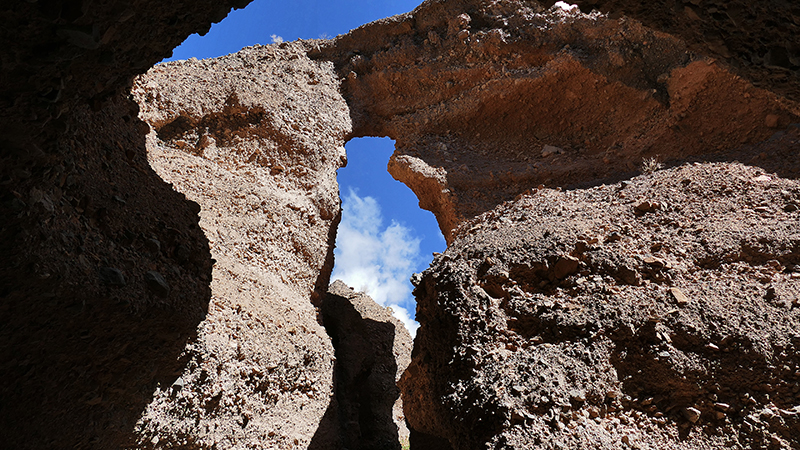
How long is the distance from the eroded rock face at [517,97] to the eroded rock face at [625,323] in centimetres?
224

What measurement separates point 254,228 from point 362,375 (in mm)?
3510

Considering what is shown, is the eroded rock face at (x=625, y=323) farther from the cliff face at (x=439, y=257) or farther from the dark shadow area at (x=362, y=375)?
the dark shadow area at (x=362, y=375)

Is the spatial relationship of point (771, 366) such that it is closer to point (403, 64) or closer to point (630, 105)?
point (630, 105)

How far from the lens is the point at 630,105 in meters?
7.66

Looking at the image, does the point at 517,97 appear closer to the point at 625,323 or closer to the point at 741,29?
the point at 625,323

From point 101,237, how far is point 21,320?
0.61m

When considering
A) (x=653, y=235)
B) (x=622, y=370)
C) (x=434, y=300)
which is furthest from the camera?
(x=434, y=300)

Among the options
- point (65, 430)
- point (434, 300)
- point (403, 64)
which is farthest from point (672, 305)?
point (403, 64)

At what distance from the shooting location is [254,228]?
6070 millimetres

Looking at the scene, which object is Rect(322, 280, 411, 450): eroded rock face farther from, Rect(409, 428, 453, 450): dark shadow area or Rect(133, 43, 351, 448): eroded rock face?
Rect(409, 428, 453, 450): dark shadow area

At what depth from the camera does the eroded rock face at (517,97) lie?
23.2 ft

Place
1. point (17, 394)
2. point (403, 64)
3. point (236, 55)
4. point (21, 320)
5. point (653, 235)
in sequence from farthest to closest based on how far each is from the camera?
point (403, 64)
point (236, 55)
point (653, 235)
point (17, 394)
point (21, 320)

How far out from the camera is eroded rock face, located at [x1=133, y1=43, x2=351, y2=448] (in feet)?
14.1

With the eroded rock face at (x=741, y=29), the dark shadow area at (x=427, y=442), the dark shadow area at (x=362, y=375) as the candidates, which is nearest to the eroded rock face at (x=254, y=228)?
the dark shadow area at (x=427, y=442)
